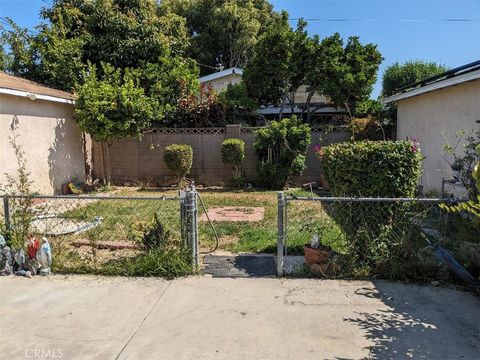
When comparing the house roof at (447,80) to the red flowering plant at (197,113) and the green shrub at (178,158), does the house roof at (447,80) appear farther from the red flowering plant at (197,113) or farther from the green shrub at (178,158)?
the green shrub at (178,158)

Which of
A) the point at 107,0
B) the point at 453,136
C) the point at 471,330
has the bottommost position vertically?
the point at 471,330

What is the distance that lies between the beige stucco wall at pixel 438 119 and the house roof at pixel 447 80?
0.28 m

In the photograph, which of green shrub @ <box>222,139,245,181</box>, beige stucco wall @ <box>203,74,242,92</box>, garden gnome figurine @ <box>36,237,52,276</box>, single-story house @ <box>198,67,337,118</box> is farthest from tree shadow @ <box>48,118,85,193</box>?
beige stucco wall @ <box>203,74,242,92</box>

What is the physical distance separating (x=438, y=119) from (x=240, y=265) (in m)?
6.58

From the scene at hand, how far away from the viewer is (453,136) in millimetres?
8266

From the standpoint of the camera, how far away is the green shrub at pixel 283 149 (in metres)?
11.1

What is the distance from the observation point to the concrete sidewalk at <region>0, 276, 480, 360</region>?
3.03m

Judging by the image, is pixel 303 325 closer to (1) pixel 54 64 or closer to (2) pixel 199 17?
(1) pixel 54 64

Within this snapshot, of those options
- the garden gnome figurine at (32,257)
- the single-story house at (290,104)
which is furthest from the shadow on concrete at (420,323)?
the single-story house at (290,104)

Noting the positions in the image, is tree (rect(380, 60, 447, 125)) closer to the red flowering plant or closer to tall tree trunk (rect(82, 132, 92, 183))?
the red flowering plant

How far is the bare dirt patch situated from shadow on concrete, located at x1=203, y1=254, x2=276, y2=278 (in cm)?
230

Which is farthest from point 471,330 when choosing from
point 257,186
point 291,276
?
point 257,186

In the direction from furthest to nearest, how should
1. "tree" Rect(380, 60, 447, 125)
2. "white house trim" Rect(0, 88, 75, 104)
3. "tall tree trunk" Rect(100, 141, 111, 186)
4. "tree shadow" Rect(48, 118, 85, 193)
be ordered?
"tree" Rect(380, 60, 447, 125) < "tall tree trunk" Rect(100, 141, 111, 186) < "tree shadow" Rect(48, 118, 85, 193) < "white house trim" Rect(0, 88, 75, 104)

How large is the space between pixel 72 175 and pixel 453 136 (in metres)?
9.83
